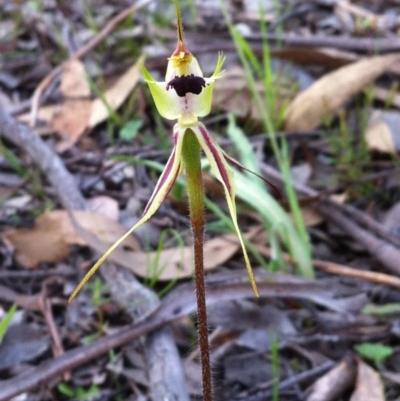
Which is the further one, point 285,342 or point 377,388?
point 285,342

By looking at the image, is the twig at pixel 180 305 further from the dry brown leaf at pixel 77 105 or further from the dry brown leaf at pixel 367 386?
the dry brown leaf at pixel 77 105

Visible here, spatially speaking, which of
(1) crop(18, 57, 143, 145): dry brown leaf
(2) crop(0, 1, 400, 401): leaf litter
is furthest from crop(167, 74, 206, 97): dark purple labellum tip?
(1) crop(18, 57, 143, 145): dry brown leaf

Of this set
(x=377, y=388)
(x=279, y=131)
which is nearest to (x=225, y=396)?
(x=377, y=388)

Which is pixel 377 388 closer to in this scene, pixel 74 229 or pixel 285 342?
pixel 285 342

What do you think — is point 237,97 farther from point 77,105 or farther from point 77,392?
point 77,392

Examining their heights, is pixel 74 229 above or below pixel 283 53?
below

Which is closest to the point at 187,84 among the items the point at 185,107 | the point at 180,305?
the point at 185,107
